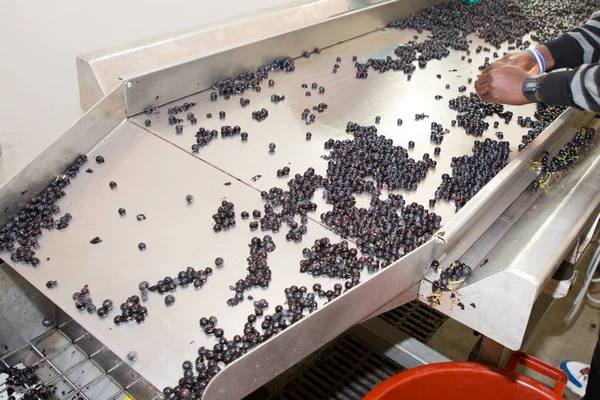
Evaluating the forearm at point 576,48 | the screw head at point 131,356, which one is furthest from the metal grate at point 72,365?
the forearm at point 576,48

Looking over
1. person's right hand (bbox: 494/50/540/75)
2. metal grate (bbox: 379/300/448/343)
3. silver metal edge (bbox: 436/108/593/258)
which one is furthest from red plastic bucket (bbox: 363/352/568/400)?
person's right hand (bbox: 494/50/540/75)

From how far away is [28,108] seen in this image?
2.34 m

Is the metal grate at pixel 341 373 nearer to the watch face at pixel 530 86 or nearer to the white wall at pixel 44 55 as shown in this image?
the watch face at pixel 530 86

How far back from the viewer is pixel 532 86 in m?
1.71

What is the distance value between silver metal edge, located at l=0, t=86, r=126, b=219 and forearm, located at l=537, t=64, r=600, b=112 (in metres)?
1.42

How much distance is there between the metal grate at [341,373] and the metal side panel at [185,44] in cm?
131

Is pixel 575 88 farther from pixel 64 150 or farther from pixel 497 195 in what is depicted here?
pixel 64 150

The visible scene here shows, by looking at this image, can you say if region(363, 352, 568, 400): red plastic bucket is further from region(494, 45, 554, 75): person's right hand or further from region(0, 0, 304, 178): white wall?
region(0, 0, 304, 178): white wall

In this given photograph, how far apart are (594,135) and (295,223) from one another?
1.34 m

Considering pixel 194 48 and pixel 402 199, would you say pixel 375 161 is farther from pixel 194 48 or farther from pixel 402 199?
pixel 194 48

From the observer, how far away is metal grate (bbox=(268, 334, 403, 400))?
6.61 feet

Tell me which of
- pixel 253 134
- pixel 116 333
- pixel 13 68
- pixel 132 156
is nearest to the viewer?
pixel 116 333

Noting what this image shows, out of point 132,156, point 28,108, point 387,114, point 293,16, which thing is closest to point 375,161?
point 387,114

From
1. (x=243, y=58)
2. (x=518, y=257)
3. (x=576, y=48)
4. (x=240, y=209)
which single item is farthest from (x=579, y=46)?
(x=240, y=209)
